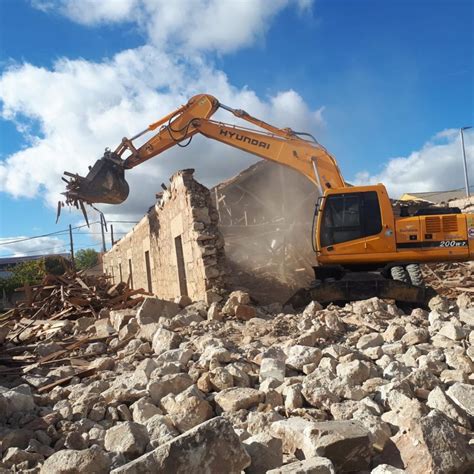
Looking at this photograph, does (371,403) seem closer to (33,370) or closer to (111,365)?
(111,365)

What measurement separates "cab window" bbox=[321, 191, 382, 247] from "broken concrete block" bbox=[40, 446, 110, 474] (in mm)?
6630

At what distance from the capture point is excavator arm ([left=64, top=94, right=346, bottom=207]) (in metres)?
10.4

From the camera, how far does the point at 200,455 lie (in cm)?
244

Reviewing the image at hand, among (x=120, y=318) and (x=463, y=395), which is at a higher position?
(x=120, y=318)

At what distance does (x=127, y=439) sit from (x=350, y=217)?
6.52 m

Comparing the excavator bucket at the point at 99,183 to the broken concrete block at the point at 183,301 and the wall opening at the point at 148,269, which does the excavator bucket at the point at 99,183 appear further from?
the broken concrete block at the point at 183,301

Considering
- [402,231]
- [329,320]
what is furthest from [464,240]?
[329,320]

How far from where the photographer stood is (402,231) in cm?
860

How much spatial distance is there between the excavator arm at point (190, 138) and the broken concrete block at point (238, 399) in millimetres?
7074

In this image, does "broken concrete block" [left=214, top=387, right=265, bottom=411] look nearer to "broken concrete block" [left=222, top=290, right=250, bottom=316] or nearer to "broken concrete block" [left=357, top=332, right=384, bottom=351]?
"broken concrete block" [left=357, top=332, right=384, bottom=351]

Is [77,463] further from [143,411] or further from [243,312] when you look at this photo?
[243,312]

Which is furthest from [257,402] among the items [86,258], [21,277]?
[86,258]

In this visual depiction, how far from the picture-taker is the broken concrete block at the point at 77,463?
2.61 meters

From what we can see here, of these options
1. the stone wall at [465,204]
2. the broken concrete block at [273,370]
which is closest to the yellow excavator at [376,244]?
the broken concrete block at [273,370]
